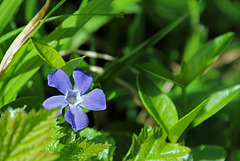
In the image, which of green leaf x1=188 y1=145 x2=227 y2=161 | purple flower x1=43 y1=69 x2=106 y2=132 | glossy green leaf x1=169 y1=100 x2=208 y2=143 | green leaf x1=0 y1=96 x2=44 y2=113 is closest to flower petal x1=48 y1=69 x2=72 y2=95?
purple flower x1=43 y1=69 x2=106 y2=132

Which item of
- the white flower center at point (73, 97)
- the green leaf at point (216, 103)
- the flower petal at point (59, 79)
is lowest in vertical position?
the green leaf at point (216, 103)

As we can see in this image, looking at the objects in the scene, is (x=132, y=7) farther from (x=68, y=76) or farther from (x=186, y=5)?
(x=68, y=76)

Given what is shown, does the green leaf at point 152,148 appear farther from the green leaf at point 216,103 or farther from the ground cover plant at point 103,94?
the green leaf at point 216,103

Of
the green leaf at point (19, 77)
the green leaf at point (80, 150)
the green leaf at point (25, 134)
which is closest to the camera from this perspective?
the green leaf at point (25, 134)

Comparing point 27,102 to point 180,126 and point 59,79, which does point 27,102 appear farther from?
point 180,126

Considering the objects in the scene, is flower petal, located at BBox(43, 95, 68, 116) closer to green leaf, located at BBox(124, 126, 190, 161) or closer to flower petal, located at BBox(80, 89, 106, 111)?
flower petal, located at BBox(80, 89, 106, 111)

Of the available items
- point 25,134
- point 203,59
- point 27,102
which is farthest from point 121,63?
point 25,134

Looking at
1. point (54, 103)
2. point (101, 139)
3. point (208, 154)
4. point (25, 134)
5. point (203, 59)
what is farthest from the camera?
point (203, 59)

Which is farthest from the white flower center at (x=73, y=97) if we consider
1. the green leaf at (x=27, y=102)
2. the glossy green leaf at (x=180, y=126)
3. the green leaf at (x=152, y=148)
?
the glossy green leaf at (x=180, y=126)

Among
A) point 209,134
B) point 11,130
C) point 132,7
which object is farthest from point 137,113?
point 11,130
